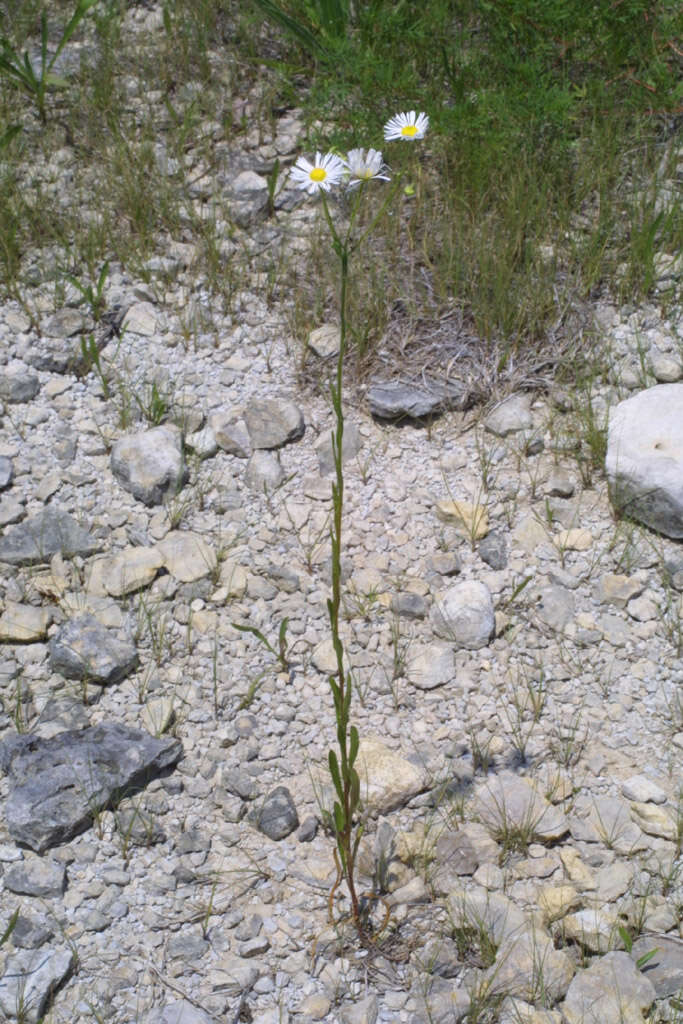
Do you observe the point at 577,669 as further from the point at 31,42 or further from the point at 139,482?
the point at 31,42

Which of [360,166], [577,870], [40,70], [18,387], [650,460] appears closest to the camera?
[360,166]

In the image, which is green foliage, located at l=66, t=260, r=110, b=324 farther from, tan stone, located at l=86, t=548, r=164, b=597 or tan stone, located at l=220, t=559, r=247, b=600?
tan stone, located at l=220, t=559, r=247, b=600

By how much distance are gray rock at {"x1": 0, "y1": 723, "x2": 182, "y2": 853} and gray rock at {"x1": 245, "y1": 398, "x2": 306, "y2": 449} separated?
3.87 ft

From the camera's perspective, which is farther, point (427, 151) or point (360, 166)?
point (427, 151)

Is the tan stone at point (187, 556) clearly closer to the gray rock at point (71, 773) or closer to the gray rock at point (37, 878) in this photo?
the gray rock at point (71, 773)

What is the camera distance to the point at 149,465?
320cm

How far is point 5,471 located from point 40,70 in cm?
252

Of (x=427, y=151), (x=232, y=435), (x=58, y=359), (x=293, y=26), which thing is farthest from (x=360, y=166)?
(x=293, y=26)

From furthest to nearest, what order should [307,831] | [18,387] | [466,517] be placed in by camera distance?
[18,387] < [466,517] < [307,831]

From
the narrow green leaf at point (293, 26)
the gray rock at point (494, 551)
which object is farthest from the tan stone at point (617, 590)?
the narrow green leaf at point (293, 26)

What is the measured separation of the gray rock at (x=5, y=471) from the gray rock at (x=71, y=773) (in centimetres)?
101

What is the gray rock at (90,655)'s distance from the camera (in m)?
2.66

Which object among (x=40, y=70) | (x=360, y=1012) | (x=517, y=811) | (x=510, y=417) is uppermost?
(x=40, y=70)

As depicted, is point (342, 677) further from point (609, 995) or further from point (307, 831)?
point (609, 995)
